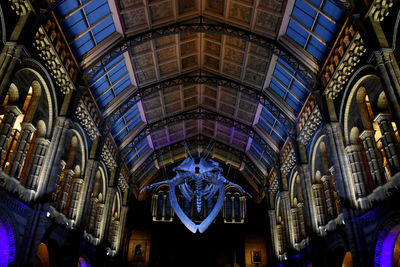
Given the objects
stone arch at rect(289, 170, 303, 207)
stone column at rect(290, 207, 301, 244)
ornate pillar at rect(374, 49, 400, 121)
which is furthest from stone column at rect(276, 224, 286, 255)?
ornate pillar at rect(374, 49, 400, 121)

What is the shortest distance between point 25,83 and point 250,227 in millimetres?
25626

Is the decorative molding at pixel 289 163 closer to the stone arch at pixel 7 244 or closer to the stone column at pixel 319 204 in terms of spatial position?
the stone column at pixel 319 204

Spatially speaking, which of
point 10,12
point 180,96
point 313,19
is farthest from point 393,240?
point 180,96

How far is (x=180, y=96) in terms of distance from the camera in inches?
1065

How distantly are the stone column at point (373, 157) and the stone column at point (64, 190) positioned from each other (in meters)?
16.0

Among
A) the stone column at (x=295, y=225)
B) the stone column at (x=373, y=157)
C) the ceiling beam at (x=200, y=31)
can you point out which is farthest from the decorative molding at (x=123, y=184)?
the stone column at (x=373, y=157)

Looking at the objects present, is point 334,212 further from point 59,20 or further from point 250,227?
point 59,20

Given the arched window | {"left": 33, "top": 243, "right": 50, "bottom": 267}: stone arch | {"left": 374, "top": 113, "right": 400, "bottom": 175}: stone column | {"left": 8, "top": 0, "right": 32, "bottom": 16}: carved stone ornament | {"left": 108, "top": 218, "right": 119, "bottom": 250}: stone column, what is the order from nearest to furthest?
1. {"left": 374, "top": 113, "right": 400, "bottom": 175}: stone column
2. {"left": 8, "top": 0, "right": 32, "bottom": 16}: carved stone ornament
3. {"left": 33, "top": 243, "right": 50, "bottom": 267}: stone arch
4. {"left": 108, "top": 218, "right": 119, "bottom": 250}: stone column
5. the arched window

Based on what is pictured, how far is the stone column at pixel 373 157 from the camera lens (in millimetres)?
12672

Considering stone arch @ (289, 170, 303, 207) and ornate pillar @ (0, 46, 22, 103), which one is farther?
stone arch @ (289, 170, 303, 207)

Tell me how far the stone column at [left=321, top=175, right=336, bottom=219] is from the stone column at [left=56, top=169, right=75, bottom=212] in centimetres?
1513

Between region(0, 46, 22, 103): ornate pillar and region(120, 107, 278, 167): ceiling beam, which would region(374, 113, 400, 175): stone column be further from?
region(0, 46, 22, 103): ornate pillar

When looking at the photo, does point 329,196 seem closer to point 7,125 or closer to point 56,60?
point 7,125

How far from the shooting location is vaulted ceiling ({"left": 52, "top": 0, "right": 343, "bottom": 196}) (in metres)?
17.0
